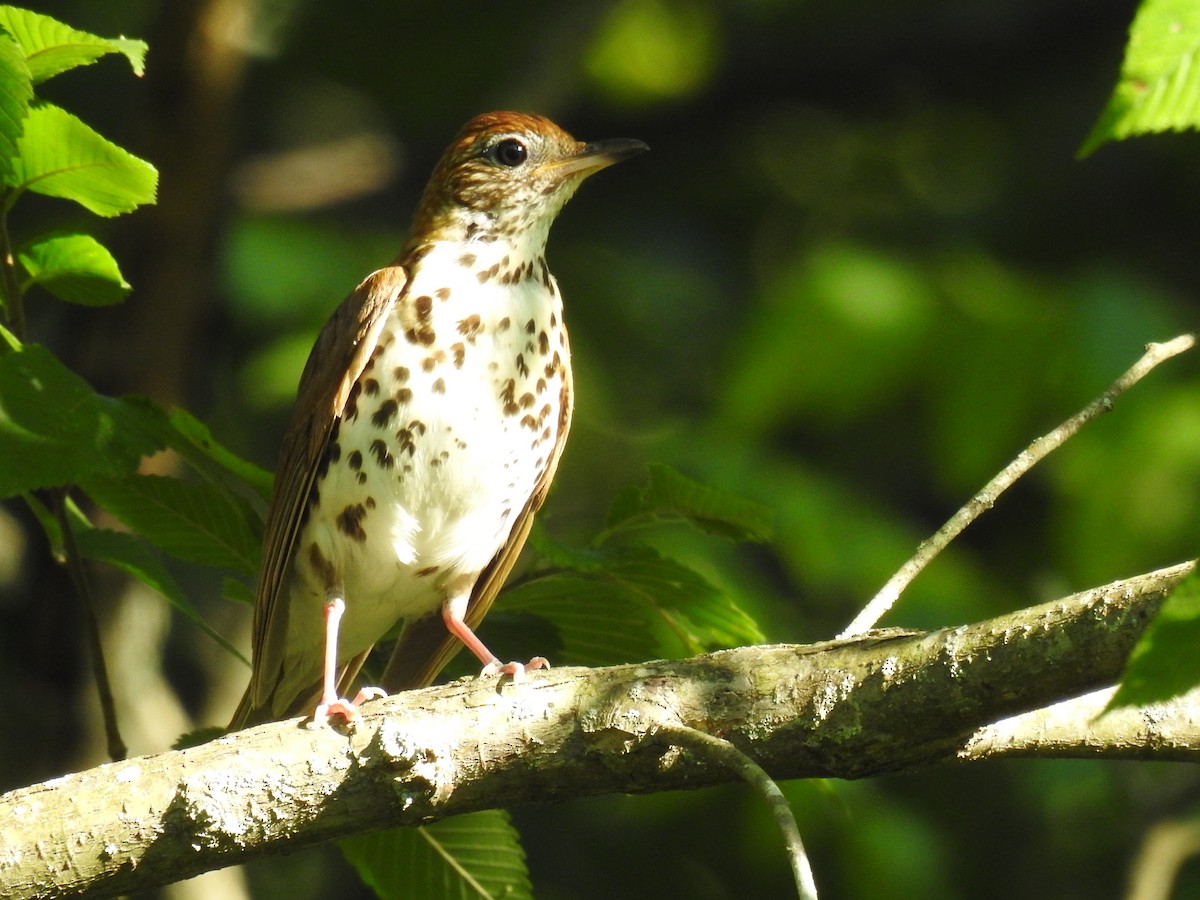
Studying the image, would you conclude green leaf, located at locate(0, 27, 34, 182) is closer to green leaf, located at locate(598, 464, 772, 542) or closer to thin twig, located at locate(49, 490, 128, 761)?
thin twig, located at locate(49, 490, 128, 761)

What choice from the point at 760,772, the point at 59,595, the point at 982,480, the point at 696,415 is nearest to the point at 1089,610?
the point at 760,772

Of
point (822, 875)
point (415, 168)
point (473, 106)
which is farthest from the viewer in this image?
point (473, 106)

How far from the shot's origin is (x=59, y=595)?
6.64 metres

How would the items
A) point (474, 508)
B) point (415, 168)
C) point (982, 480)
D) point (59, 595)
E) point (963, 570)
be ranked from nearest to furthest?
point (474, 508)
point (59, 595)
point (982, 480)
point (963, 570)
point (415, 168)

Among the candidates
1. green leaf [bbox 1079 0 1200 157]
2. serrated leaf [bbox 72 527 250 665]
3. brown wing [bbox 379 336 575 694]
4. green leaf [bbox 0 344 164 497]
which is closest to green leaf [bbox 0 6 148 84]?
green leaf [bbox 0 344 164 497]

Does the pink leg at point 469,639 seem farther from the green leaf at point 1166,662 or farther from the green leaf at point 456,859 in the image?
the green leaf at point 1166,662

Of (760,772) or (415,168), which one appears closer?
(760,772)

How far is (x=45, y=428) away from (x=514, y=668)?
3.87ft

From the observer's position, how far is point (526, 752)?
3.52 meters

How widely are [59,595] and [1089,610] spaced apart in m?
4.74

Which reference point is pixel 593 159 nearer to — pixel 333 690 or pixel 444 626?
pixel 444 626

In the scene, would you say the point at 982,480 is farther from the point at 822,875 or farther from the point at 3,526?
the point at 3,526

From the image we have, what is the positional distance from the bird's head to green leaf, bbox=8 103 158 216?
2105mm

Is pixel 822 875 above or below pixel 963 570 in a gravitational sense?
below
